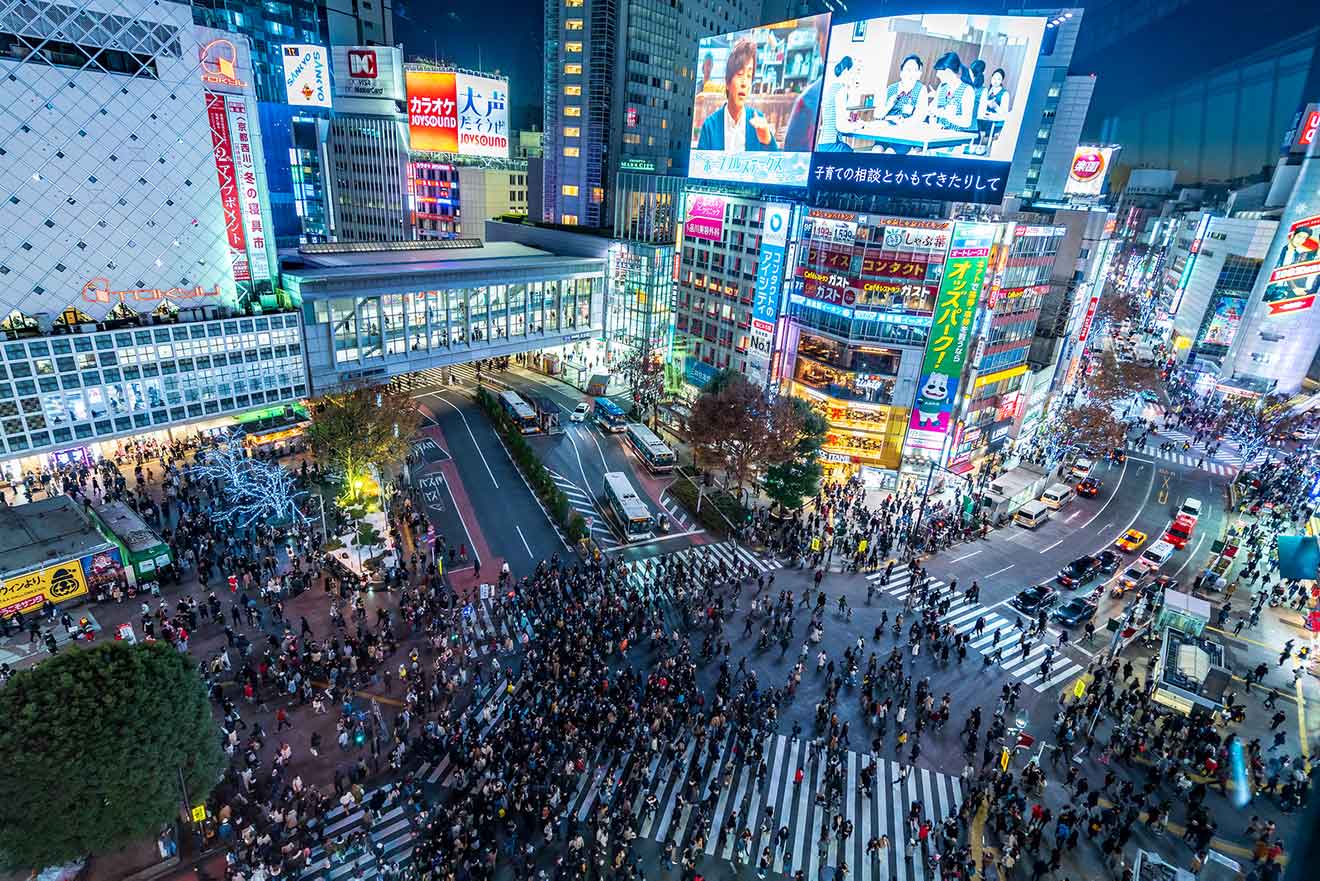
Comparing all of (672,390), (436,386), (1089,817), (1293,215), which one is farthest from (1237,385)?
(436,386)

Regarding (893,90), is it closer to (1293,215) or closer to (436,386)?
(436,386)

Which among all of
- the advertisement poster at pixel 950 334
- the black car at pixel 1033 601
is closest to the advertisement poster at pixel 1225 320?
the advertisement poster at pixel 950 334

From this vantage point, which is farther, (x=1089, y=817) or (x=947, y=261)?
(x=947, y=261)

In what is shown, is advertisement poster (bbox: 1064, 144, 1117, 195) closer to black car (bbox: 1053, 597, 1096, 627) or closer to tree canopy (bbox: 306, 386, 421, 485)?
black car (bbox: 1053, 597, 1096, 627)

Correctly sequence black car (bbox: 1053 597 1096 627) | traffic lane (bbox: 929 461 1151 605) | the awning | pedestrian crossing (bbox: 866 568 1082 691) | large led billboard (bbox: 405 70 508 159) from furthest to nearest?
large led billboard (bbox: 405 70 508 159)
traffic lane (bbox: 929 461 1151 605)
the awning
black car (bbox: 1053 597 1096 627)
pedestrian crossing (bbox: 866 568 1082 691)

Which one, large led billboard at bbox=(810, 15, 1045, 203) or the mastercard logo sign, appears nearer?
large led billboard at bbox=(810, 15, 1045, 203)

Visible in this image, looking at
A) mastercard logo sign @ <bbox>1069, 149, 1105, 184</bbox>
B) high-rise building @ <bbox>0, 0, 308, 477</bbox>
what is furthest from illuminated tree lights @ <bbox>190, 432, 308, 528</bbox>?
mastercard logo sign @ <bbox>1069, 149, 1105, 184</bbox>

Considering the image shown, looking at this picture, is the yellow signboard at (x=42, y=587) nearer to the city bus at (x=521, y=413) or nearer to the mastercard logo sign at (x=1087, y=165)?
the city bus at (x=521, y=413)
